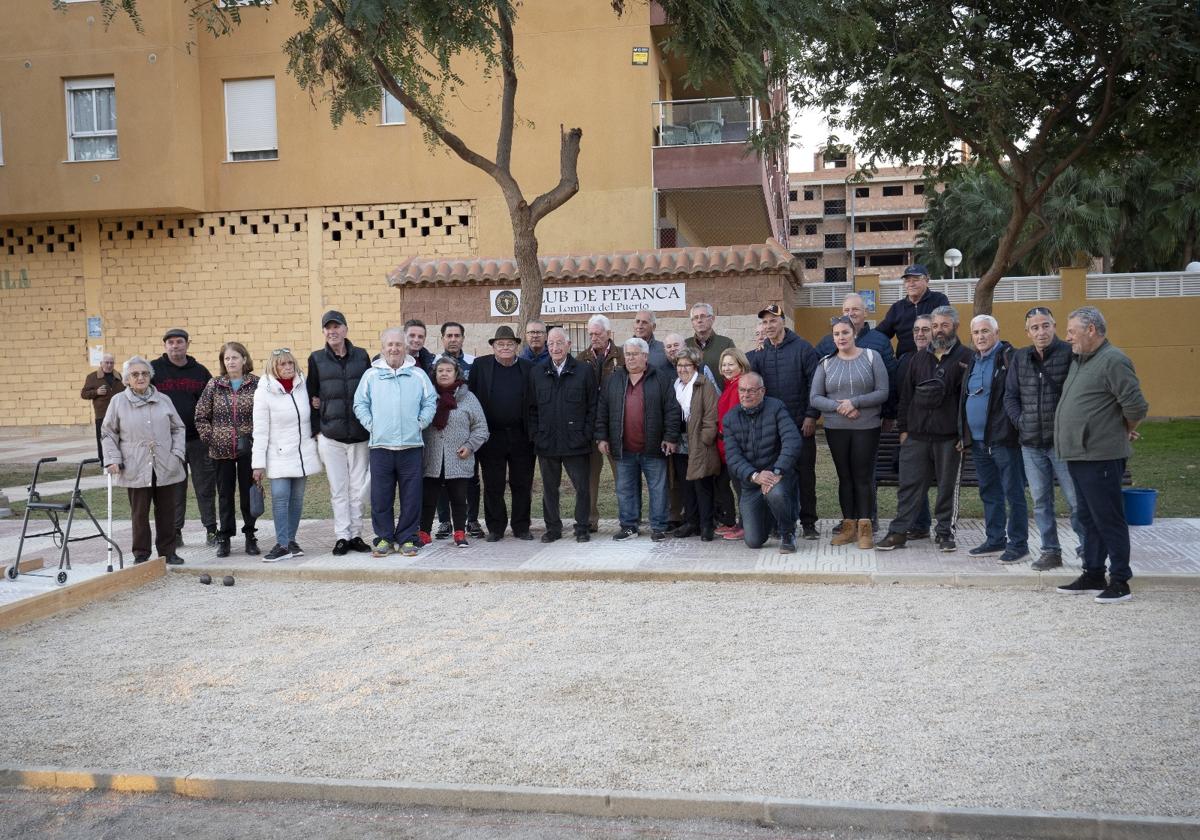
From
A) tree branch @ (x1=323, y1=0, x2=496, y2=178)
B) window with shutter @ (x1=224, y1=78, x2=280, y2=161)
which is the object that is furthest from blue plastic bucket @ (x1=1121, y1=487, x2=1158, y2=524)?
window with shutter @ (x1=224, y1=78, x2=280, y2=161)

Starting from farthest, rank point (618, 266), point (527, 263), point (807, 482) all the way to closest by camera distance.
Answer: point (618, 266) < point (527, 263) < point (807, 482)

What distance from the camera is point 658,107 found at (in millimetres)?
21781

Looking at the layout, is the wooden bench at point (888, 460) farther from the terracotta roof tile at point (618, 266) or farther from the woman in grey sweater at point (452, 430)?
the terracotta roof tile at point (618, 266)

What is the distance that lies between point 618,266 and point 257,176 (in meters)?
8.77

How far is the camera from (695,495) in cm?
1030

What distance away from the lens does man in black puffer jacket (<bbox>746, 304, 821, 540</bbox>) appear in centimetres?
971

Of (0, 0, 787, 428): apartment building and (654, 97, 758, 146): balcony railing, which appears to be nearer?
(654, 97, 758, 146): balcony railing

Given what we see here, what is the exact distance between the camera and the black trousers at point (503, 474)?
33.8 ft

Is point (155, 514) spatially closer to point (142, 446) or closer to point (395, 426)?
point (142, 446)

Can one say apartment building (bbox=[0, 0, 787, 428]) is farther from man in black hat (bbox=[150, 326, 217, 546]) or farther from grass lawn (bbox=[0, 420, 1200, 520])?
man in black hat (bbox=[150, 326, 217, 546])

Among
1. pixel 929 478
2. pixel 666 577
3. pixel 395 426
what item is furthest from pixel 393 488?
pixel 929 478

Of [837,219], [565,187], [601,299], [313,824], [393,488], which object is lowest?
[313,824]

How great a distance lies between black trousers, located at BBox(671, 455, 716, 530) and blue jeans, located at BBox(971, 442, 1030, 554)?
2310mm

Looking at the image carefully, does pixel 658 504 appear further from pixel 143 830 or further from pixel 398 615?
pixel 143 830
